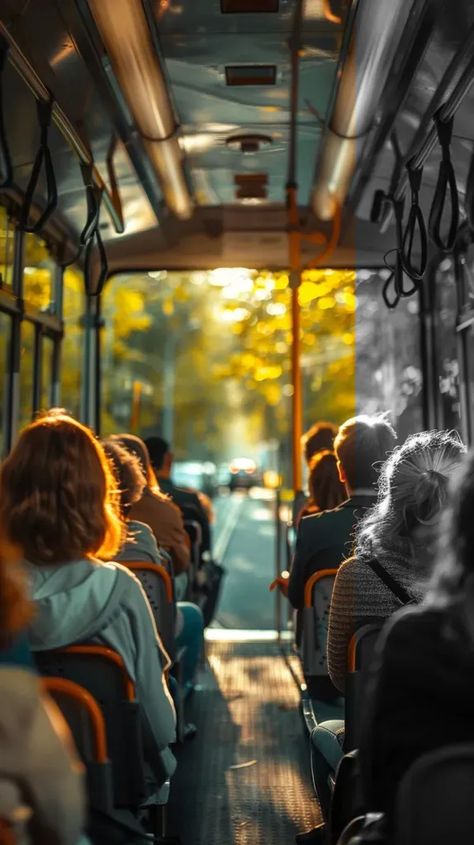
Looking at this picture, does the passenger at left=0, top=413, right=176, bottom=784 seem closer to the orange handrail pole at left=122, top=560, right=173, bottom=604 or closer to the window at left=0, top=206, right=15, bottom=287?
the orange handrail pole at left=122, top=560, right=173, bottom=604

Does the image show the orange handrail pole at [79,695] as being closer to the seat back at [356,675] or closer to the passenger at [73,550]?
the passenger at [73,550]

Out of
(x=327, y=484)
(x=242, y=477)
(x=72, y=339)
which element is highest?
(x=242, y=477)

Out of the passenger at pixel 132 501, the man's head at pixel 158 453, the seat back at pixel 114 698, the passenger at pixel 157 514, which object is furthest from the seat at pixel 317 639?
the man's head at pixel 158 453

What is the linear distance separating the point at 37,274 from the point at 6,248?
1.97 ft

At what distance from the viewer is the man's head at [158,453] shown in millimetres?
5957

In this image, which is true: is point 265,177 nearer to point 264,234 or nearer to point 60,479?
point 264,234

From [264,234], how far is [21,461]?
466 centimetres

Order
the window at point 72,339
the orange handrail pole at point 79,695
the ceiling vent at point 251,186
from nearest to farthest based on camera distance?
the orange handrail pole at point 79,695
the ceiling vent at point 251,186
the window at point 72,339

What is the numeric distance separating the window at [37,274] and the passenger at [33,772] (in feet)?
13.1

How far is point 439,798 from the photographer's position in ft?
4.94

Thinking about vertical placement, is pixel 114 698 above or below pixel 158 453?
below

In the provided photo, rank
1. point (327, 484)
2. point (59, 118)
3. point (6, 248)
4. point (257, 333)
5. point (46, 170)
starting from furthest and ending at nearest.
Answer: point (257, 333) → point (6, 248) → point (327, 484) → point (59, 118) → point (46, 170)

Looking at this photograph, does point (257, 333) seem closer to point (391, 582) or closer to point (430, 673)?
point (391, 582)

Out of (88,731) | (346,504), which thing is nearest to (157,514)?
(346,504)
